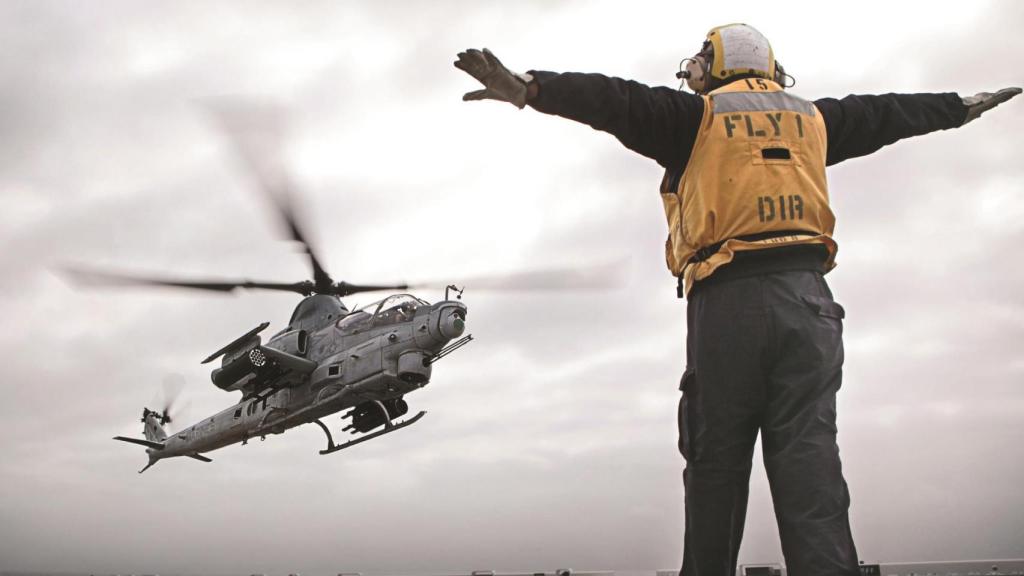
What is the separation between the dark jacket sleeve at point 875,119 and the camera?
158 inches

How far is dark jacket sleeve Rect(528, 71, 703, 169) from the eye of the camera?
136 inches

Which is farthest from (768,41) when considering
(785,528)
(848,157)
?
(785,528)

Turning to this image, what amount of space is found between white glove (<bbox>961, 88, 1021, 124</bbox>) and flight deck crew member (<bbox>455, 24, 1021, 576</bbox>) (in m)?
1.12

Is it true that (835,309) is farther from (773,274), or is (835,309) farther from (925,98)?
(925,98)

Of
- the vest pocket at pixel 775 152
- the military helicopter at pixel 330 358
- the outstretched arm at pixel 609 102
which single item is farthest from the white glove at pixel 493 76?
the military helicopter at pixel 330 358

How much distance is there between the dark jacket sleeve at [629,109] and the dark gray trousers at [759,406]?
2.10 feet

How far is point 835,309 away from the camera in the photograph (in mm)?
3518

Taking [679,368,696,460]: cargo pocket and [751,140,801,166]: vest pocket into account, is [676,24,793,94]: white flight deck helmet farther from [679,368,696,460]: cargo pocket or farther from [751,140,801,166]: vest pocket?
[679,368,696,460]: cargo pocket

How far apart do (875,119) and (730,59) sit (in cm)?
77

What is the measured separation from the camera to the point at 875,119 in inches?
160

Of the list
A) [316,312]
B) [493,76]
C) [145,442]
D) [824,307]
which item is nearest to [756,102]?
[824,307]

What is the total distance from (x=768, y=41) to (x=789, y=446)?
75.0 inches

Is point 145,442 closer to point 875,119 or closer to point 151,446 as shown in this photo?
point 151,446

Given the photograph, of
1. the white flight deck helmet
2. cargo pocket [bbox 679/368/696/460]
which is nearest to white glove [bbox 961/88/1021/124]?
the white flight deck helmet
